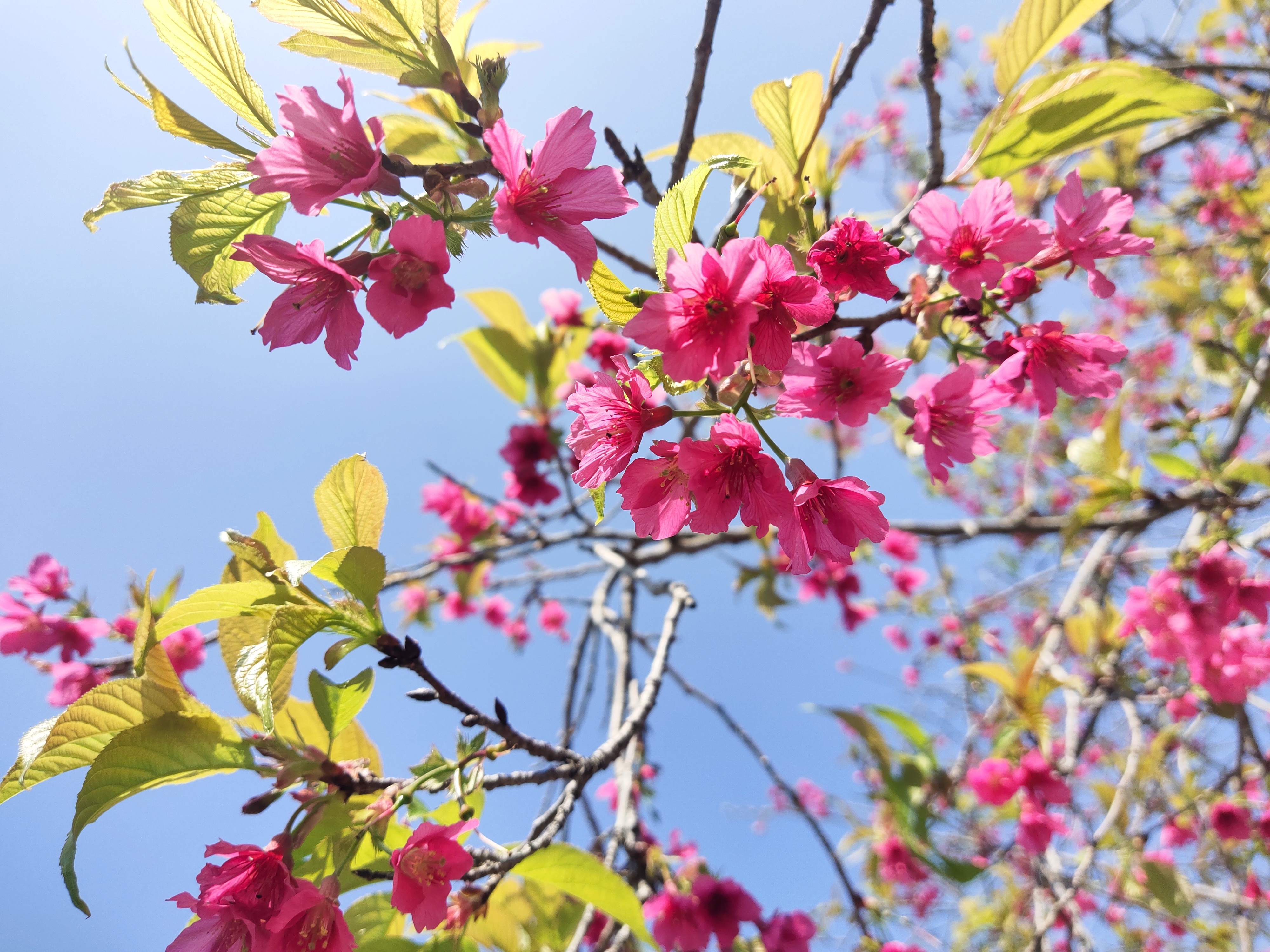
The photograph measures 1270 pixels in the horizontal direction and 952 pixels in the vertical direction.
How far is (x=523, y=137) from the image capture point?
82 cm

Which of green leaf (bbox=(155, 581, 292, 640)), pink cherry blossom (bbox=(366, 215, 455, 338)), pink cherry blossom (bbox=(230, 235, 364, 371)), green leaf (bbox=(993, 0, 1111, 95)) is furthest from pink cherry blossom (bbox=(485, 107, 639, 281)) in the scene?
green leaf (bbox=(993, 0, 1111, 95))

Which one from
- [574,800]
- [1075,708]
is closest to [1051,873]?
[1075,708]

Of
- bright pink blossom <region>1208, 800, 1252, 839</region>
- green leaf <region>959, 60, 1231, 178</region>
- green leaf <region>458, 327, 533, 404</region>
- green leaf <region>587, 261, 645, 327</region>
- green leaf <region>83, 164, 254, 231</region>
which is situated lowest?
green leaf <region>83, 164, 254, 231</region>

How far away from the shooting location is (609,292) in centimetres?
88

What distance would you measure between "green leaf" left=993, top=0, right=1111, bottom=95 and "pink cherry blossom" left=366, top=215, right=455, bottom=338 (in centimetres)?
127

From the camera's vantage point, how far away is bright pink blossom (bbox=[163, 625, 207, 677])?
7.36 feet

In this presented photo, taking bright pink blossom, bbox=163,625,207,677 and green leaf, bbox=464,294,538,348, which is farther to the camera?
green leaf, bbox=464,294,538,348

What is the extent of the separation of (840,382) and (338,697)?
0.96m

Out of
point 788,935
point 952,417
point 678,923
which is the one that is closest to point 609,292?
point 952,417

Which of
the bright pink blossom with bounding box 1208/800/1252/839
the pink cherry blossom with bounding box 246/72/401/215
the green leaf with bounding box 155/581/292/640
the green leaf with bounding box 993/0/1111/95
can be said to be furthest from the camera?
the bright pink blossom with bounding box 1208/800/1252/839

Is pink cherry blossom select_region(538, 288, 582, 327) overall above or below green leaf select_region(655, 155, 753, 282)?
above

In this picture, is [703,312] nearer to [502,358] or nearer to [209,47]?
[209,47]

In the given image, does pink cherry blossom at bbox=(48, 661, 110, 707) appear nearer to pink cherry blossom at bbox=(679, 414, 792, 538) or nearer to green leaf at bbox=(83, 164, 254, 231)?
green leaf at bbox=(83, 164, 254, 231)

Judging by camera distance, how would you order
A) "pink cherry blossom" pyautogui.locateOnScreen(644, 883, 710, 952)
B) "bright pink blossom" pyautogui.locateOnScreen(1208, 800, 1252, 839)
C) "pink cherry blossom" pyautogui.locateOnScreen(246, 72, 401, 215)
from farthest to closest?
"bright pink blossom" pyautogui.locateOnScreen(1208, 800, 1252, 839) < "pink cherry blossom" pyautogui.locateOnScreen(644, 883, 710, 952) < "pink cherry blossom" pyautogui.locateOnScreen(246, 72, 401, 215)
